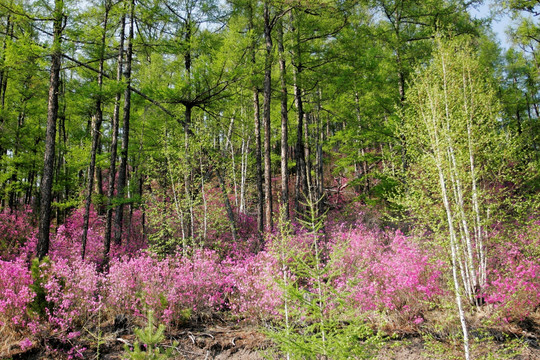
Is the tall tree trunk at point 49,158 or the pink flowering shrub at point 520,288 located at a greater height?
the tall tree trunk at point 49,158

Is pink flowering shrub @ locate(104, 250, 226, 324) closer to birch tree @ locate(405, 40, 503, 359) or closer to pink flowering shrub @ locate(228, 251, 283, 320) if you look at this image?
pink flowering shrub @ locate(228, 251, 283, 320)

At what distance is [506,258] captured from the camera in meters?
6.50

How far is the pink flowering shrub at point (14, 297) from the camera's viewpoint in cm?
516

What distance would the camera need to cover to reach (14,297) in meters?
5.37

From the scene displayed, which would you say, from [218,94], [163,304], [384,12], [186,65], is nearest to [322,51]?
[384,12]

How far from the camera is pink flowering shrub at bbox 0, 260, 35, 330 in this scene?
5156 mm

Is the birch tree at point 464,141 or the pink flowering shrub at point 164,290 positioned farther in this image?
the pink flowering shrub at point 164,290

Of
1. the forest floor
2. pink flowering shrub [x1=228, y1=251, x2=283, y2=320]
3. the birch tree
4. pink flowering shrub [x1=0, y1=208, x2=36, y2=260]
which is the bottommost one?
the forest floor

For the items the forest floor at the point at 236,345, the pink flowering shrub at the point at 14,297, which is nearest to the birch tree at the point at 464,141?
the forest floor at the point at 236,345

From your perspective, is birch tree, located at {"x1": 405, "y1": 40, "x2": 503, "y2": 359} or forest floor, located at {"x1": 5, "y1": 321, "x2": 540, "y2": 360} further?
birch tree, located at {"x1": 405, "y1": 40, "x2": 503, "y2": 359}

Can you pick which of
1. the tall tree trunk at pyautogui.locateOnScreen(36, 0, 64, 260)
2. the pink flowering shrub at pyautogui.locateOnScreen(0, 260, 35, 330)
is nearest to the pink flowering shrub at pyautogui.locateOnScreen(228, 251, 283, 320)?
the pink flowering shrub at pyautogui.locateOnScreen(0, 260, 35, 330)

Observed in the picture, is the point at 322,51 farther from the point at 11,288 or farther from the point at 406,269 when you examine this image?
the point at 11,288

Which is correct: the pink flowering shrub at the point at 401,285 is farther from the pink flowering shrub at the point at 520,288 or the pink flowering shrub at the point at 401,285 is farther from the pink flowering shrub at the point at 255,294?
the pink flowering shrub at the point at 255,294

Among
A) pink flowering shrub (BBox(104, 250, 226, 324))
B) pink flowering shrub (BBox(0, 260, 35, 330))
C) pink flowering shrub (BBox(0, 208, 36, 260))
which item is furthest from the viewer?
pink flowering shrub (BBox(0, 208, 36, 260))
